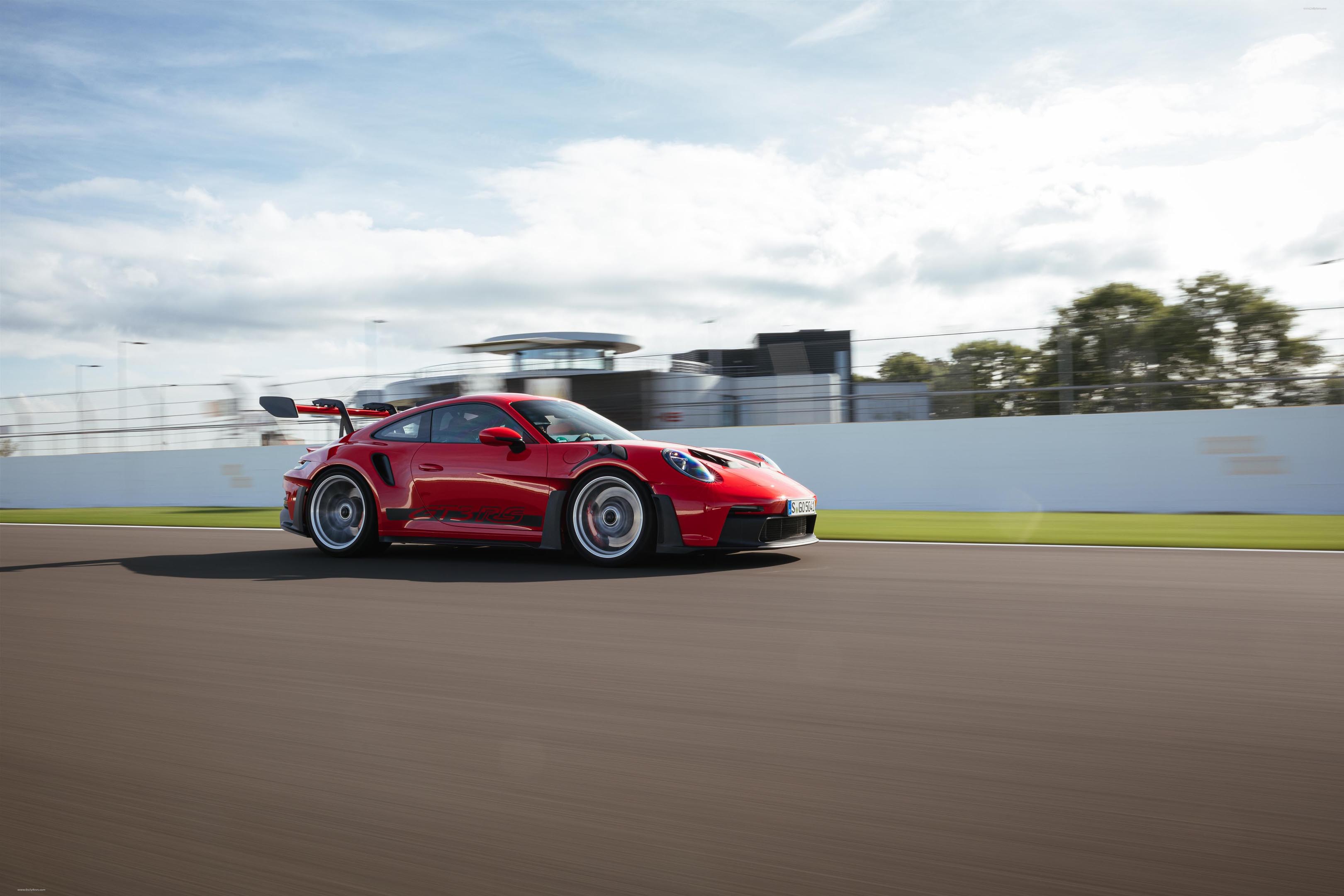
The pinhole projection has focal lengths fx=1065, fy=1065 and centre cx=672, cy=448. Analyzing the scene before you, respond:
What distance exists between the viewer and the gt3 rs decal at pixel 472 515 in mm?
7438

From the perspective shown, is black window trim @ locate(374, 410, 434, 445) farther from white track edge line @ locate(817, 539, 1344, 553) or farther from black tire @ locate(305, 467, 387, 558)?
white track edge line @ locate(817, 539, 1344, 553)

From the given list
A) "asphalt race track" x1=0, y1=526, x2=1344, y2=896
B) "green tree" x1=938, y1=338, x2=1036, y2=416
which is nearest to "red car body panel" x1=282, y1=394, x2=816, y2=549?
"asphalt race track" x1=0, y1=526, x2=1344, y2=896

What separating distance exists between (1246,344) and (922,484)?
443cm

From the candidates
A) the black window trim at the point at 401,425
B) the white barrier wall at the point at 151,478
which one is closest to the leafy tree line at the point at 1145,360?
the black window trim at the point at 401,425

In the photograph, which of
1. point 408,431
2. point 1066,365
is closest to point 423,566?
point 408,431

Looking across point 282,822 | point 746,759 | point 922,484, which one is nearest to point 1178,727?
point 746,759

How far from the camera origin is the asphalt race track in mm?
2141

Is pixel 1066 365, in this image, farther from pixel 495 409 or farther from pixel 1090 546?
pixel 495 409

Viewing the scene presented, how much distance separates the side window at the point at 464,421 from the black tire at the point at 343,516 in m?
0.73

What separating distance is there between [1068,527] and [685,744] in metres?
8.54

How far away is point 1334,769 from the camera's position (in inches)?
102

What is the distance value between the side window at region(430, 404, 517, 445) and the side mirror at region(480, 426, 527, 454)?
264 mm

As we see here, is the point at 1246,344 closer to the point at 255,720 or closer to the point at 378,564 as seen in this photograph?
the point at 378,564

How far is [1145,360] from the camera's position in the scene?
14.2 m
